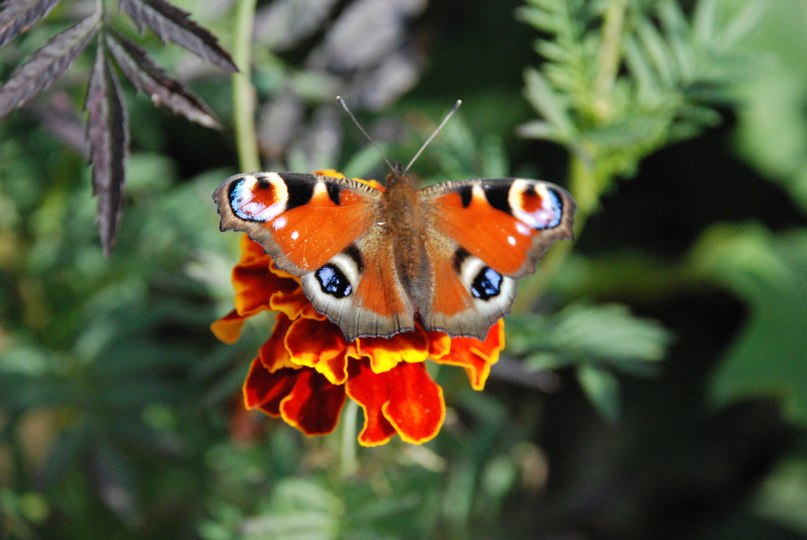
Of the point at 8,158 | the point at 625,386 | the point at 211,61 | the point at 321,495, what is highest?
the point at 211,61

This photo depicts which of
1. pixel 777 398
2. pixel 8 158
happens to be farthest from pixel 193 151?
pixel 777 398

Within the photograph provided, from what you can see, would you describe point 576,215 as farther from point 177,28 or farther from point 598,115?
point 177,28

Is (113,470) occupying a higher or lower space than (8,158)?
lower

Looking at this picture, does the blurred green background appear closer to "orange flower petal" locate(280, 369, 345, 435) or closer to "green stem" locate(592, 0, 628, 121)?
"green stem" locate(592, 0, 628, 121)

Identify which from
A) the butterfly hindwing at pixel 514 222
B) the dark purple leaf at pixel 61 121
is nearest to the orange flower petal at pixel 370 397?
the butterfly hindwing at pixel 514 222

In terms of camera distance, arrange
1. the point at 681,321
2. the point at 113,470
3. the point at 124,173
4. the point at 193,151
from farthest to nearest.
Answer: the point at 681,321 → the point at 193,151 → the point at 113,470 → the point at 124,173

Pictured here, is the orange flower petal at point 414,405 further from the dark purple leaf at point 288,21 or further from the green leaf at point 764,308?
the green leaf at point 764,308

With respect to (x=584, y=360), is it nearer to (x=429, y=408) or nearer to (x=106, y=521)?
(x=429, y=408)
